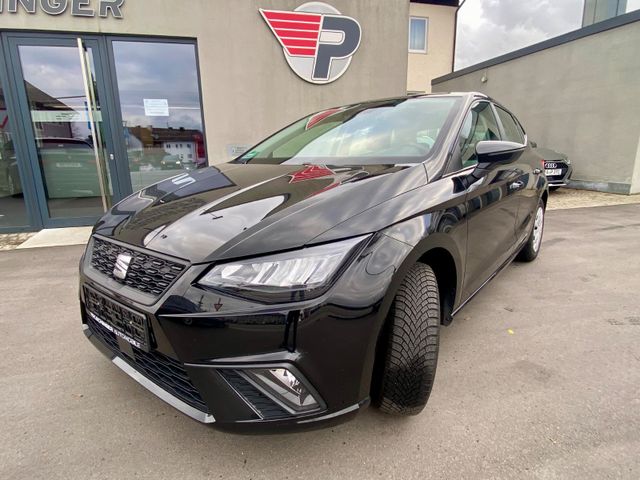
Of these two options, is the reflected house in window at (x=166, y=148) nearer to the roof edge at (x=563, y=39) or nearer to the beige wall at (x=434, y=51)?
the roof edge at (x=563, y=39)

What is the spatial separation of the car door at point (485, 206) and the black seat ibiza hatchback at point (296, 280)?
0.08 ft

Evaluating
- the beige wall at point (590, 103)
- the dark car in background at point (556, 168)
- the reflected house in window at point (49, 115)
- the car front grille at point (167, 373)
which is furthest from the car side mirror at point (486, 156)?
the beige wall at point (590, 103)

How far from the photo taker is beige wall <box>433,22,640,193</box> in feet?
25.4

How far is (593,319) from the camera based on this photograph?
268 centimetres

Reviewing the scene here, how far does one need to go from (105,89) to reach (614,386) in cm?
652

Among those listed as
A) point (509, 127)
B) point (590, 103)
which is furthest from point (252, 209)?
point (590, 103)

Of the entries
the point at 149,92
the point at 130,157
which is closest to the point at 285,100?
the point at 149,92

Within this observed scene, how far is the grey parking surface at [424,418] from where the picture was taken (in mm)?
1502

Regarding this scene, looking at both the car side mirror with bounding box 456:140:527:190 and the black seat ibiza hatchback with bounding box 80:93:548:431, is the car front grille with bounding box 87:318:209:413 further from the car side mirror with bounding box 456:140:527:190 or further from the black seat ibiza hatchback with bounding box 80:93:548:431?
the car side mirror with bounding box 456:140:527:190

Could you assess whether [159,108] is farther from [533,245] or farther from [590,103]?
[590,103]

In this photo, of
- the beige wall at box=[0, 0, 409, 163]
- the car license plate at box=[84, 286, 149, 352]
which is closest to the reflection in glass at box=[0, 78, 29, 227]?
the beige wall at box=[0, 0, 409, 163]

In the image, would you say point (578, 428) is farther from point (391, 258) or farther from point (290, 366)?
point (290, 366)

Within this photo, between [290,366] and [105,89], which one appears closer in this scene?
[290,366]

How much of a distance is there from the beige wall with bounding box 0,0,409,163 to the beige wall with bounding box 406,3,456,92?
8.95 metres
